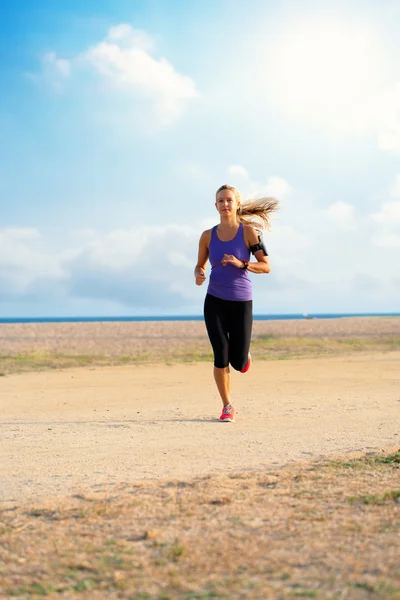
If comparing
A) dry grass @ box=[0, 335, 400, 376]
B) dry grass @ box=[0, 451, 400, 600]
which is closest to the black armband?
dry grass @ box=[0, 451, 400, 600]

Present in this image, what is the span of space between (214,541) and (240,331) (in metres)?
4.00

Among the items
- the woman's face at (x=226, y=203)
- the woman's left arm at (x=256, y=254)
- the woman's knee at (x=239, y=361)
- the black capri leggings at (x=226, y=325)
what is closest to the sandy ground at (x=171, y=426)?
the woman's knee at (x=239, y=361)

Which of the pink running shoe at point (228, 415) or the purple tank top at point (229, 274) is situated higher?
the purple tank top at point (229, 274)

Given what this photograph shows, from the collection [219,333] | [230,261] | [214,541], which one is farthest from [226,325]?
[214,541]

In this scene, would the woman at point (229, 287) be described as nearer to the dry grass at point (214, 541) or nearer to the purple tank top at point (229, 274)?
the purple tank top at point (229, 274)

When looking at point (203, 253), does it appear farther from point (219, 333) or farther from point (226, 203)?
point (219, 333)

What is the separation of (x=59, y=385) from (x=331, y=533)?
8.61 meters

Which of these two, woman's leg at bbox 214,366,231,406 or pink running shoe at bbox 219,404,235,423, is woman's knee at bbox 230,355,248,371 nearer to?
woman's leg at bbox 214,366,231,406

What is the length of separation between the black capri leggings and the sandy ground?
0.70 meters

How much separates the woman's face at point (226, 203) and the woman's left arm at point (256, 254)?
0.80 feet

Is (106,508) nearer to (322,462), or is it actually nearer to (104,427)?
(322,462)

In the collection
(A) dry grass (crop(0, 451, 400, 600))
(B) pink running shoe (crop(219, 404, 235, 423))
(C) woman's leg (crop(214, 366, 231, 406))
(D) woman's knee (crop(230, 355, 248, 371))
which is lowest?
(A) dry grass (crop(0, 451, 400, 600))

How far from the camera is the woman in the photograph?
7.00 m

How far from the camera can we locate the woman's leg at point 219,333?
6989 millimetres
